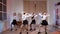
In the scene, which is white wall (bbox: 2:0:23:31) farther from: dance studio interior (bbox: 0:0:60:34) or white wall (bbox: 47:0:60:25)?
white wall (bbox: 47:0:60:25)

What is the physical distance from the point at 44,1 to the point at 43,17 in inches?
215

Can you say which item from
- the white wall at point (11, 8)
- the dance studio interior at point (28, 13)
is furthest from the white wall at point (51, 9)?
the white wall at point (11, 8)

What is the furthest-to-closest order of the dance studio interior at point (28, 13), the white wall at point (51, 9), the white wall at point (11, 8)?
the white wall at point (51, 9) → the white wall at point (11, 8) → the dance studio interior at point (28, 13)

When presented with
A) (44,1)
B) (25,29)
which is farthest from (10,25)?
(44,1)

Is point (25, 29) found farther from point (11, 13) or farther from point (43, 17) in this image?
point (11, 13)

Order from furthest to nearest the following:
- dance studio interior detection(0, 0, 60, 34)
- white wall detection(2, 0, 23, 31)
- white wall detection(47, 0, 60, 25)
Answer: white wall detection(47, 0, 60, 25) < white wall detection(2, 0, 23, 31) < dance studio interior detection(0, 0, 60, 34)

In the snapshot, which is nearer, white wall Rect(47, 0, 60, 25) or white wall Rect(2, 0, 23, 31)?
white wall Rect(2, 0, 23, 31)

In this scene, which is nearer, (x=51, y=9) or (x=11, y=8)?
(x=11, y=8)

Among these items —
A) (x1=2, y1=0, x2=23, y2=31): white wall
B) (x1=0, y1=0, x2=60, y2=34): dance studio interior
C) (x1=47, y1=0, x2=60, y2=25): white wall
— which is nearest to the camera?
(x1=0, y1=0, x2=60, y2=34): dance studio interior

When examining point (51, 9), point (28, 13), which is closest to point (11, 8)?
point (28, 13)

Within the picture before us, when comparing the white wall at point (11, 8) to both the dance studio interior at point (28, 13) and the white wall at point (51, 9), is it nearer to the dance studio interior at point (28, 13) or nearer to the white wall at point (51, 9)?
the dance studio interior at point (28, 13)

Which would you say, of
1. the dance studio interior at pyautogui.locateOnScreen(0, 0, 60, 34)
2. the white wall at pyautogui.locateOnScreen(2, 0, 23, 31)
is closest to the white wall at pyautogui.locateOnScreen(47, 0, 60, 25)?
the dance studio interior at pyautogui.locateOnScreen(0, 0, 60, 34)

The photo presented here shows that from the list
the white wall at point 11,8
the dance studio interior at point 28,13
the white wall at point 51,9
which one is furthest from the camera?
the white wall at point 51,9

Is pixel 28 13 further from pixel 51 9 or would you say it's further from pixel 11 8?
pixel 51 9
